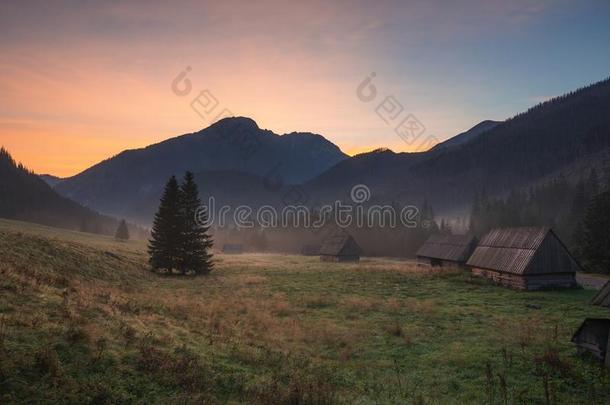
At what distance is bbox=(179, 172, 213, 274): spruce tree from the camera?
145ft

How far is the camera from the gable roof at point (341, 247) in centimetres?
7469

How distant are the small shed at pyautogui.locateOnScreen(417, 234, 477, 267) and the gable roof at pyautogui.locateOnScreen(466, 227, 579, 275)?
33.5 feet

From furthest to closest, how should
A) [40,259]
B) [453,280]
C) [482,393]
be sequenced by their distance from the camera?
1. [453,280]
2. [40,259]
3. [482,393]

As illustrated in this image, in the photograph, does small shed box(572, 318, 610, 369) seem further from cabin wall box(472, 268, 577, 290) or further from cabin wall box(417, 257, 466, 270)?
cabin wall box(417, 257, 466, 270)

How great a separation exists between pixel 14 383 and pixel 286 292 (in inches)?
979

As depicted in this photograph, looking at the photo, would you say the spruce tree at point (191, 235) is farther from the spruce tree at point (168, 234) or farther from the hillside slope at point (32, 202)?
the hillside slope at point (32, 202)

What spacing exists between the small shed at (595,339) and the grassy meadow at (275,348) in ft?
1.50

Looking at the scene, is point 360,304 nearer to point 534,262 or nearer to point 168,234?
point 534,262

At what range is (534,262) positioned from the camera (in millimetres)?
35812

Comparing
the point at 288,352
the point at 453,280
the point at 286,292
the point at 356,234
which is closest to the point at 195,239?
the point at 286,292

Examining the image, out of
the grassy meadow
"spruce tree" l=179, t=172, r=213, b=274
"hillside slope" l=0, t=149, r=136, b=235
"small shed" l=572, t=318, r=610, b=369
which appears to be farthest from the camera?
"hillside slope" l=0, t=149, r=136, b=235

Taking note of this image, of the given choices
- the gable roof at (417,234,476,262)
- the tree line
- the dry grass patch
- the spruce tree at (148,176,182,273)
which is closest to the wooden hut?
the gable roof at (417,234,476,262)

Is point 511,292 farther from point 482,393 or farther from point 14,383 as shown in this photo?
point 14,383

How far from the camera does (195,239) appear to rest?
4544 cm
